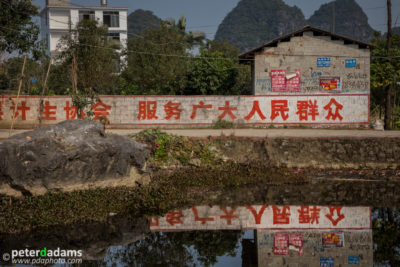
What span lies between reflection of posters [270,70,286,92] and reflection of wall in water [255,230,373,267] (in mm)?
15631

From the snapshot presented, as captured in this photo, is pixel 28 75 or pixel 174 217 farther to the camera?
pixel 28 75

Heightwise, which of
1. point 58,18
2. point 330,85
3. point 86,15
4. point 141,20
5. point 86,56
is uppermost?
point 141,20

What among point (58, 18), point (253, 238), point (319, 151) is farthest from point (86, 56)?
point (58, 18)

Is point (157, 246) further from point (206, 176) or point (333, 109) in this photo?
point (333, 109)

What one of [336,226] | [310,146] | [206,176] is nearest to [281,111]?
[310,146]

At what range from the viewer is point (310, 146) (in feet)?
54.6

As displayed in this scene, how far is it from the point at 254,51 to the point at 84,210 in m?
16.9

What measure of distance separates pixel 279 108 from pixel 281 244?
16.0 m

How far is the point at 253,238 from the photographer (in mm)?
9031

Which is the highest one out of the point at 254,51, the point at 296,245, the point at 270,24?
the point at 270,24

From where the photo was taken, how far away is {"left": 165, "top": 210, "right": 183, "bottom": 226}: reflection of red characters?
9.90 m

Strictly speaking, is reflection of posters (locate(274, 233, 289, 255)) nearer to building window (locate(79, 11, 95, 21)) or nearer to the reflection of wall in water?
the reflection of wall in water

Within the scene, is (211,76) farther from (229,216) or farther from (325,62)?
(229,216)

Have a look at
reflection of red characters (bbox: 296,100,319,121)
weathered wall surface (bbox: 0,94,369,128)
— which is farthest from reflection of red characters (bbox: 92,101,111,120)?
reflection of red characters (bbox: 296,100,319,121)
